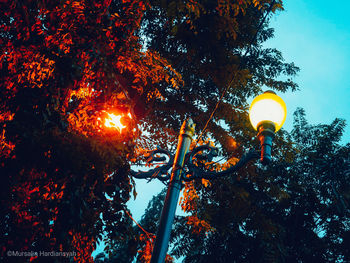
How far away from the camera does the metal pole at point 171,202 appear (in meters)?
1.87

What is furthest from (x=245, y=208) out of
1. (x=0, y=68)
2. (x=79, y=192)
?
(x=0, y=68)

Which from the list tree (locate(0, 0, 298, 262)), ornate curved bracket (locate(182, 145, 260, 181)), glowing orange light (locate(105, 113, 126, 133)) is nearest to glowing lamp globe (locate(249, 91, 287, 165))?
ornate curved bracket (locate(182, 145, 260, 181))

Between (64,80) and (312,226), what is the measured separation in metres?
14.5

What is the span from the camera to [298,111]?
16.4 meters

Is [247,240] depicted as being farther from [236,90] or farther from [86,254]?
[86,254]

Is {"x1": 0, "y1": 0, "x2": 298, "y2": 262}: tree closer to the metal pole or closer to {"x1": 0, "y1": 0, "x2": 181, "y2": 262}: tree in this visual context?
{"x1": 0, "y1": 0, "x2": 181, "y2": 262}: tree

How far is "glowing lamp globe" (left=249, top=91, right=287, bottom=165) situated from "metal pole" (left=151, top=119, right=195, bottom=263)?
2.52ft

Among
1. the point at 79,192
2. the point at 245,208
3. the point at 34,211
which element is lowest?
the point at 34,211

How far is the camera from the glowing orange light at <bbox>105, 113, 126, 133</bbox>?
3.35 meters

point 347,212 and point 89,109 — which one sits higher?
point 347,212

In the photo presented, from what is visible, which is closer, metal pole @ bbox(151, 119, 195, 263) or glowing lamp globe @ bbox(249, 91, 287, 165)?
metal pole @ bbox(151, 119, 195, 263)

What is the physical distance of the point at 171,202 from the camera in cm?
212

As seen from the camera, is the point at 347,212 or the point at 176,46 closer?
the point at 176,46

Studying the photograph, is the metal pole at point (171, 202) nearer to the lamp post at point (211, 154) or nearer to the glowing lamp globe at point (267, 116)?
the lamp post at point (211, 154)
